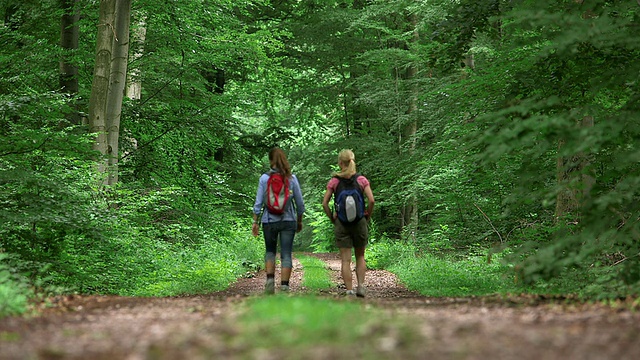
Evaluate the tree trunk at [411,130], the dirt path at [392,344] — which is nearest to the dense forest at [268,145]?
the tree trunk at [411,130]

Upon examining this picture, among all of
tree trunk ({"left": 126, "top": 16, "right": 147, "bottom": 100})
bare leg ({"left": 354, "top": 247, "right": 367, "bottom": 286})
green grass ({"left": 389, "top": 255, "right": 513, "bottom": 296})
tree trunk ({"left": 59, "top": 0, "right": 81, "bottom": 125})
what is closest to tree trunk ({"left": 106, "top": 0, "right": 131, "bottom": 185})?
tree trunk ({"left": 59, "top": 0, "right": 81, "bottom": 125})

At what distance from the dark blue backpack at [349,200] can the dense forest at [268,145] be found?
5.80 feet

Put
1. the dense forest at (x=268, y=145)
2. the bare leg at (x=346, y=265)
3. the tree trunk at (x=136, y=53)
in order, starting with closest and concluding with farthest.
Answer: the dense forest at (x=268, y=145) → the bare leg at (x=346, y=265) → the tree trunk at (x=136, y=53)

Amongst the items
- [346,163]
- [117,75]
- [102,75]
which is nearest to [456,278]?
[346,163]

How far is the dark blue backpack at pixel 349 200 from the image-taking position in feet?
31.3

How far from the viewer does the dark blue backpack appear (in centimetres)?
955

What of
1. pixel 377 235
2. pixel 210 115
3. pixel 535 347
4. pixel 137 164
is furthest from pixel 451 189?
pixel 377 235

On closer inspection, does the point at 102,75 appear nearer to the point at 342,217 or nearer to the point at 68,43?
the point at 68,43

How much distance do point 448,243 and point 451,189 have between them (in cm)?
277

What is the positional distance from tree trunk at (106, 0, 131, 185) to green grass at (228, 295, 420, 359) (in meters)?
10.1

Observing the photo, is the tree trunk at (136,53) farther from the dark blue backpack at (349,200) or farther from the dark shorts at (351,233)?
the dark shorts at (351,233)

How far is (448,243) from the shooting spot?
1814 cm

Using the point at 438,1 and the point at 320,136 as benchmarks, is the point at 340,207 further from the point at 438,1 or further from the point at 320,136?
the point at 320,136

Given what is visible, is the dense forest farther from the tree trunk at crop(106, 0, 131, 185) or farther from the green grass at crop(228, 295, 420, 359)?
the green grass at crop(228, 295, 420, 359)
